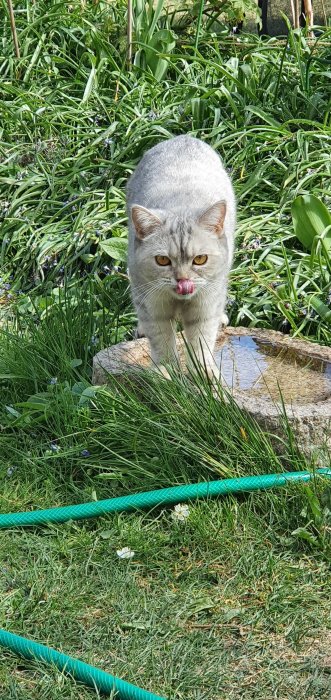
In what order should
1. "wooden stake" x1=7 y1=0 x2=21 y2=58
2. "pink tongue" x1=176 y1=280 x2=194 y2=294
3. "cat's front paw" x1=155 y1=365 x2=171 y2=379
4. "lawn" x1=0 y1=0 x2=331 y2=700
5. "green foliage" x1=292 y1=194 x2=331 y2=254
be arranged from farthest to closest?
"wooden stake" x1=7 y1=0 x2=21 y2=58 < "green foliage" x1=292 y1=194 x2=331 y2=254 < "cat's front paw" x1=155 y1=365 x2=171 y2=379 < "pink tongue" x1=176 y1=280 x2=194 y2=294 < "lawn" x1=0 y1=0 x2=331 y2=700

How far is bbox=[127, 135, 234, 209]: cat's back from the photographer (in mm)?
4789

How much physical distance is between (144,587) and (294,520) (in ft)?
2.11

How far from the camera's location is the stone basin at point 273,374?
13.0 feet

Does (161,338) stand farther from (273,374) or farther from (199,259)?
(273,374)

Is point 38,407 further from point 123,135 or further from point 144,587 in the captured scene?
point 123,135

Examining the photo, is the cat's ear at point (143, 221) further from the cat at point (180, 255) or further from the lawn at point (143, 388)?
the lawn at point (143, 388)

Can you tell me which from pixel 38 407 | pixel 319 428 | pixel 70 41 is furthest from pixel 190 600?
pixel 70 41

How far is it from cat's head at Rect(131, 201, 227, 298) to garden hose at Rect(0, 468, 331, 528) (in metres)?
0.91

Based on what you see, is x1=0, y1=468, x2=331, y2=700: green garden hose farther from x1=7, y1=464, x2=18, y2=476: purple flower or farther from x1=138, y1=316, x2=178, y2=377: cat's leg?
x1=138, y1=316, x2=178, y2=377: cat's leg

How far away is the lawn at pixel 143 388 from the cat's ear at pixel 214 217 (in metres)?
0.72

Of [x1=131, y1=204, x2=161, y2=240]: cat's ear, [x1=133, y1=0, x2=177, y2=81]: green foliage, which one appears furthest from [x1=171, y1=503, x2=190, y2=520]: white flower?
[x1=133, y1=0, x2=177, y2=81]: green foliage

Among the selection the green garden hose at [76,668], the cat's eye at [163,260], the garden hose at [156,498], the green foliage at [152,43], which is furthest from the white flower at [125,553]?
the green foliage at [152,43]

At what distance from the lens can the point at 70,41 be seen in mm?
7871

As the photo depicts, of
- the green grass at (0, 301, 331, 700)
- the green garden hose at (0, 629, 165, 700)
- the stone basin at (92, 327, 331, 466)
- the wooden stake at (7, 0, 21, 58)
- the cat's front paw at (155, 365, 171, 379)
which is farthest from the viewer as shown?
the wooden stake at (7, 0, 21, 58)
